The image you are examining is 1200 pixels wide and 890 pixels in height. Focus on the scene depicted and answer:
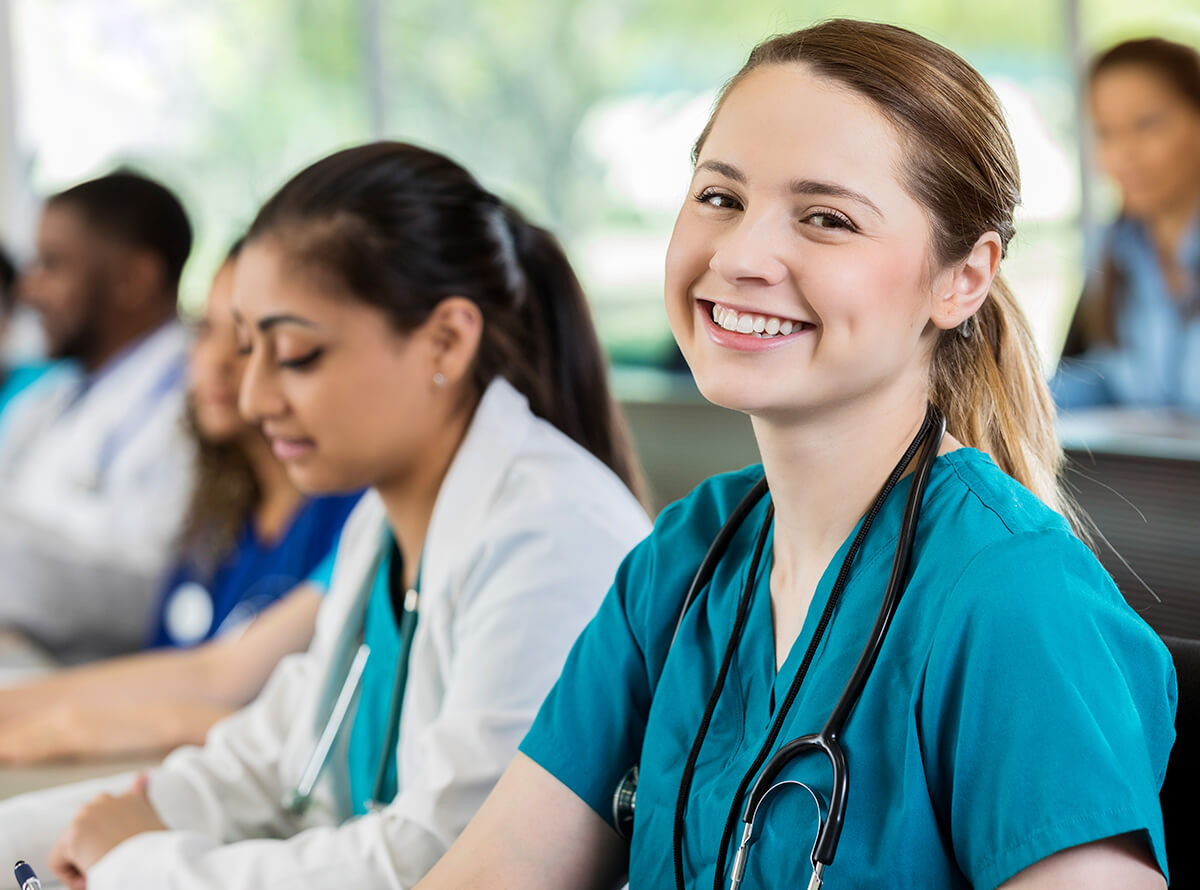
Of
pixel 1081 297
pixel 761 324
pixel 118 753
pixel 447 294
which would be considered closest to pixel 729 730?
pixel 761 324

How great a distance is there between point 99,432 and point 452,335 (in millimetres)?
1844

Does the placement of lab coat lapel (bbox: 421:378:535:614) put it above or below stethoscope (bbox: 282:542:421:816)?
above

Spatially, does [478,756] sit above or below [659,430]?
above

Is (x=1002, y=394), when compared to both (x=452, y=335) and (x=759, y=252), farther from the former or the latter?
(x=452, y=335)

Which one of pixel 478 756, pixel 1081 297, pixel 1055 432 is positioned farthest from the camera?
pixel 1081 297

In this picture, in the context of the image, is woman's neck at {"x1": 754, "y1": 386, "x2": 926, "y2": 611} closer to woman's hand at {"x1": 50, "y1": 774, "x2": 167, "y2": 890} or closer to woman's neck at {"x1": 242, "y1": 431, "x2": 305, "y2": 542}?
woman's hand at {"x1": 50, "y1": 774, "x2": 167, "y2": 890}

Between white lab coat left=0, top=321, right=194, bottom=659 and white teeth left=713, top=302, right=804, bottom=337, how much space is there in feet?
5.56

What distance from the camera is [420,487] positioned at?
1436 millimetres

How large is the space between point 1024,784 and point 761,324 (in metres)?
0.34

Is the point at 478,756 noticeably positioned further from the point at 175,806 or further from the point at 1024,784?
the point at 1024,784

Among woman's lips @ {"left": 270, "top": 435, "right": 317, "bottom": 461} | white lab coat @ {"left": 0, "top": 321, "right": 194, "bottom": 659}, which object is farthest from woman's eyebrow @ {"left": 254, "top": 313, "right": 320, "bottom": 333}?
white lab coat @ {"left": 0, "top": 321, "right": 194, "bottom": 659}

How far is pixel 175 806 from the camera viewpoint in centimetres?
137

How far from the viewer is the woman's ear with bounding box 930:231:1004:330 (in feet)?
2.91

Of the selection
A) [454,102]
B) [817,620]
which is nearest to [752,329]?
[817,620]
